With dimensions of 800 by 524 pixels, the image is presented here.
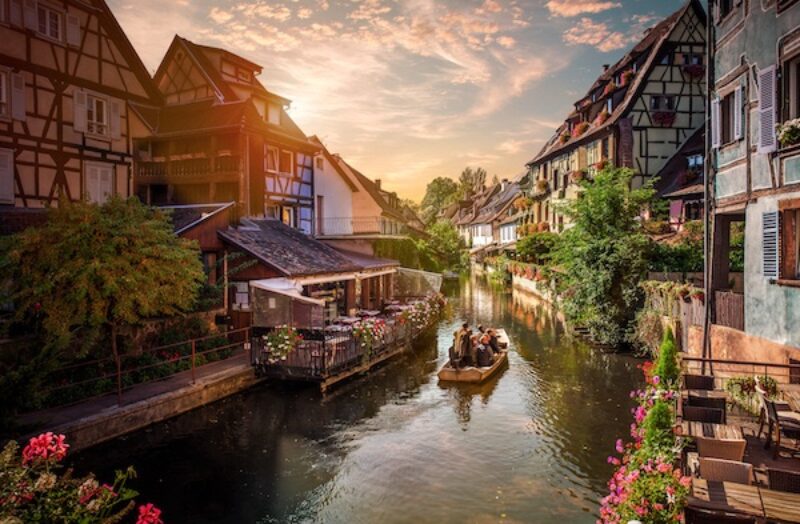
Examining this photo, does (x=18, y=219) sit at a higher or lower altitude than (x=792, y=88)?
lower

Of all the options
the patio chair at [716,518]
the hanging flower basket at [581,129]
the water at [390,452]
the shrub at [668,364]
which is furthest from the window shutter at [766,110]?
the hanging flower basket at [581,129]

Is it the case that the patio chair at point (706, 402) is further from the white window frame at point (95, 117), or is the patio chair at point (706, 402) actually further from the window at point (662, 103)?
the window at point (662, 103)

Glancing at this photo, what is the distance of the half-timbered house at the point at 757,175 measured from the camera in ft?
41.3

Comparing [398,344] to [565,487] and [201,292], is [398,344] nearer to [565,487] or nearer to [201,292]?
[201,292]

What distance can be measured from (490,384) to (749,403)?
25.9 ft

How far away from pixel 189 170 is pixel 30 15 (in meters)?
8.82

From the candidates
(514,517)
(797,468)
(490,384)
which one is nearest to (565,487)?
(514,517)

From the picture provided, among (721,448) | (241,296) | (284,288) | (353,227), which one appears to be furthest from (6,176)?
(721,448)

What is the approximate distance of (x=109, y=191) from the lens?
984 inches

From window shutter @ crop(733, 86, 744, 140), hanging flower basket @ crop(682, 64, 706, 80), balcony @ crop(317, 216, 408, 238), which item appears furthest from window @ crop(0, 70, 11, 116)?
hanging flower basket @ crop(682, 64, 706, 80)

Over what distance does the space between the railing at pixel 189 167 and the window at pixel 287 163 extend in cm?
356

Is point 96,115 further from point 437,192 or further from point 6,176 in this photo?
point 437,192

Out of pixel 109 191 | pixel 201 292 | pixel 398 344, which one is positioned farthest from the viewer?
pixel 109 191

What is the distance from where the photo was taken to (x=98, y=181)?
80.0ft
